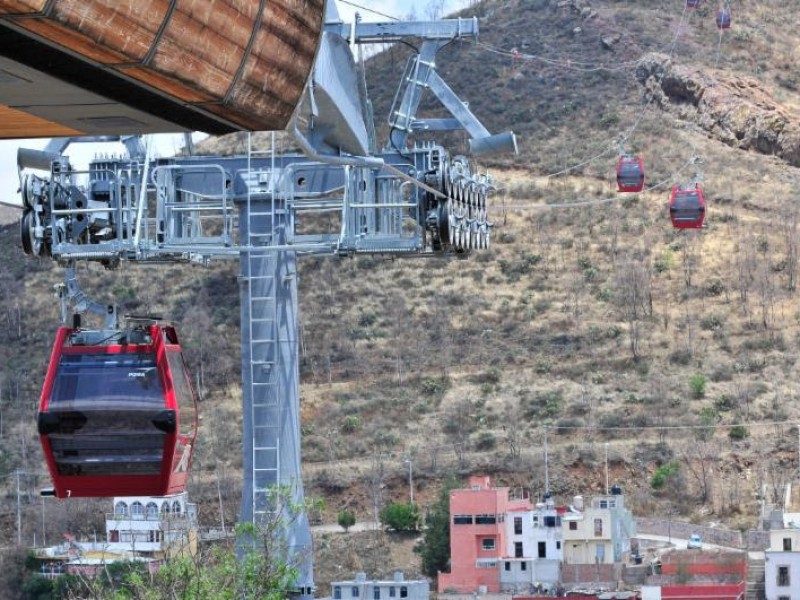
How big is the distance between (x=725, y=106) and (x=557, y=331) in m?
22.5

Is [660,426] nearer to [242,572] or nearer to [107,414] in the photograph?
[242,572]

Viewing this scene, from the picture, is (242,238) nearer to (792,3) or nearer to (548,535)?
(548,535)

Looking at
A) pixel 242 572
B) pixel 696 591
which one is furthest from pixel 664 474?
pixel 242 572

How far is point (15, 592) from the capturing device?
51312 mm

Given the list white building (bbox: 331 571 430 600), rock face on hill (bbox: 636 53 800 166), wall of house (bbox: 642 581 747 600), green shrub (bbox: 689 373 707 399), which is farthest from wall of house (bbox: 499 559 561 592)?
rock face on hill (bbox: 636 53 800 166)

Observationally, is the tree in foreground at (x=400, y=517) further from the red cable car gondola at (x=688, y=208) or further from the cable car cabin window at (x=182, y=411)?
the cable car cabin window at (x=182, y=411)

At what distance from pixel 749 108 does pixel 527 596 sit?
43.2 m

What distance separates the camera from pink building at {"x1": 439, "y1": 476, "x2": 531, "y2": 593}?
51.1 meters

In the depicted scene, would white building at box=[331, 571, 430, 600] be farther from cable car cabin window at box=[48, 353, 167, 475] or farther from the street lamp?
cable car cabin window at box=[48, 353, 167, 475]

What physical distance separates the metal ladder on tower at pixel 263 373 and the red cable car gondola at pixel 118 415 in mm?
6734

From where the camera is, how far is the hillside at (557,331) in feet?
194

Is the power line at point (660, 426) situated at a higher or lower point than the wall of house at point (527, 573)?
higher

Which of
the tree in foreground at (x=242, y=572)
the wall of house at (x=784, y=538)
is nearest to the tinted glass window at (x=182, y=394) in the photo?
the tree in foreground at (x=242, y=572)

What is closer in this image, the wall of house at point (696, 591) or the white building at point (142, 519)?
the wall of house at point (696, 591)
